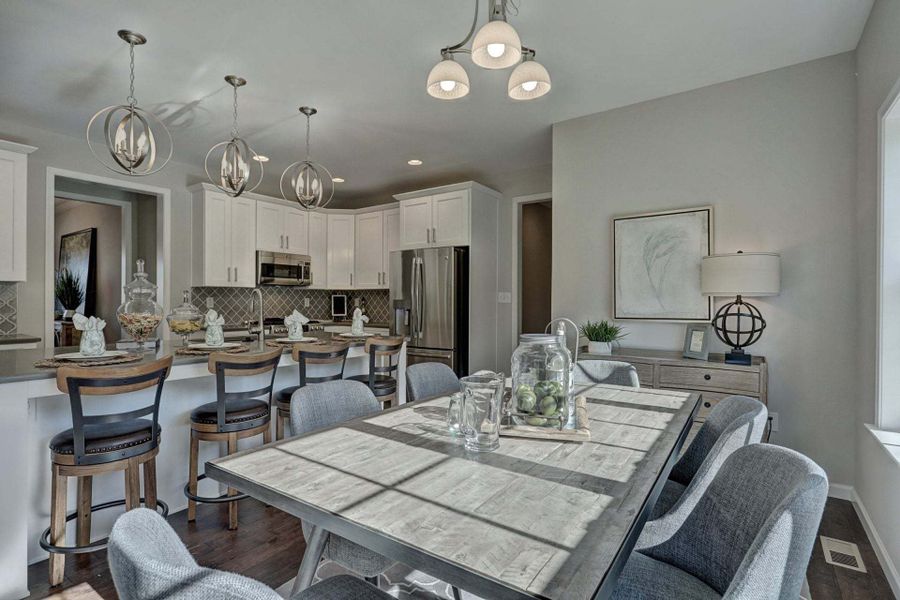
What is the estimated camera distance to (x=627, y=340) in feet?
11.9

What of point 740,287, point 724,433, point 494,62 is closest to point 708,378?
point 740,287

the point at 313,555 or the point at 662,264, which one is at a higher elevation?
the point at 662,264

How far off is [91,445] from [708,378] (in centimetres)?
323

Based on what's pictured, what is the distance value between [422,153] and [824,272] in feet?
11.6

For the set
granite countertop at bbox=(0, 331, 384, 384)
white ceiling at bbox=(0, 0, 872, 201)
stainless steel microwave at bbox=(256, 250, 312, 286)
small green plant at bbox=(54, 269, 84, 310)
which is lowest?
granite countertop at bbox=(0, 331, 384, 384)

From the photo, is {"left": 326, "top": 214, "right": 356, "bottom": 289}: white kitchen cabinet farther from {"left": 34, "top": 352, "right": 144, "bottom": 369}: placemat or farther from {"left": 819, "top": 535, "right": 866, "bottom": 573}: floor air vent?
{"left": 819, "top": 535, "right": 866, "bottom": 573}: floor air vent

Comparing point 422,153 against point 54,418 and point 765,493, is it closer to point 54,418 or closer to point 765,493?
point 54,418

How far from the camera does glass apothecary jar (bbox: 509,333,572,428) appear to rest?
1.42 metres

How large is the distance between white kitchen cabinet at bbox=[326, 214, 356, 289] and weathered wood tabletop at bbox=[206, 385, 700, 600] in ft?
16.4

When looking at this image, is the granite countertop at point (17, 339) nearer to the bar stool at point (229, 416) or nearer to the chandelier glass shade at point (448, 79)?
the bar stool at point (229, 416)

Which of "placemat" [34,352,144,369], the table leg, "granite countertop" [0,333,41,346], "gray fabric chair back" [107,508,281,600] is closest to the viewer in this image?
"gray fabric chair back" [107,508,281,600]

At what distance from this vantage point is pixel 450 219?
5.10m

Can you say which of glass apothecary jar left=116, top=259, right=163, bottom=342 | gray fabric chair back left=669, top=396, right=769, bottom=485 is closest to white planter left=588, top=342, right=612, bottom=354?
gray fabric chair back left=669, top=396, right=769, bottom=485

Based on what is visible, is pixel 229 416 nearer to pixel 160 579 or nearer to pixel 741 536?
pixel 160 579
